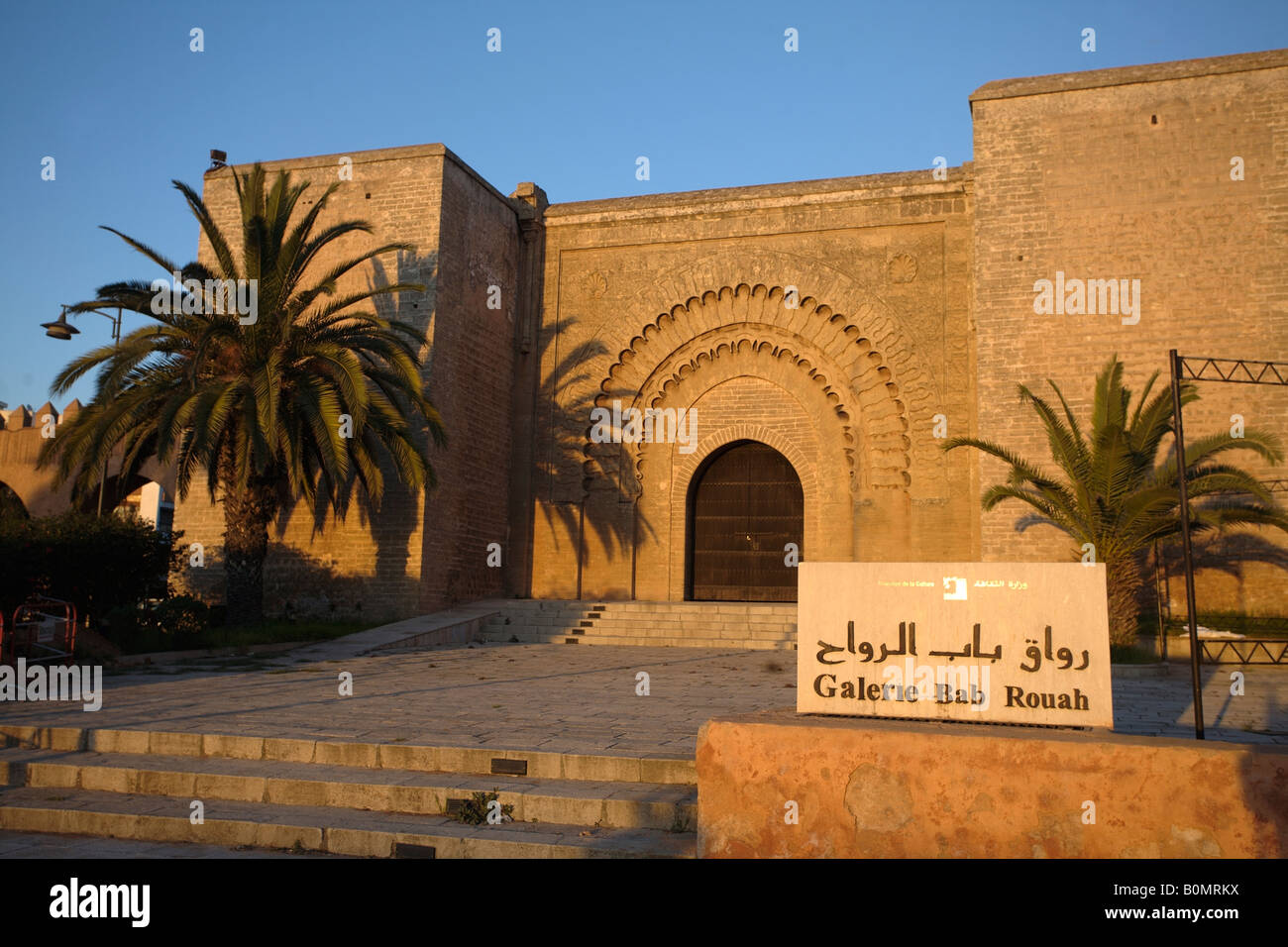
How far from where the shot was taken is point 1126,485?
34.8 feet

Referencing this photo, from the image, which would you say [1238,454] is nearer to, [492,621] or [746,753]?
[492,621]

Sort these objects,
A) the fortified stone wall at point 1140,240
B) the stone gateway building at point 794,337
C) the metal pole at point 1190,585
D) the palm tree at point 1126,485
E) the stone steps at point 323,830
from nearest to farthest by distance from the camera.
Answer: the stone steps at point 323,830 < the metal pole at point 1190,585 < the palm tree at point 1126,485 < the fortified stone wall at point 1140,240 < the stone gateway building at point 794,337

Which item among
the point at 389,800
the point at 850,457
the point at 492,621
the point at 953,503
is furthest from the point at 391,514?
the point at 389,800

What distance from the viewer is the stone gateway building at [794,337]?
12.4m

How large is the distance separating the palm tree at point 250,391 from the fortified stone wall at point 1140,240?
743 cm

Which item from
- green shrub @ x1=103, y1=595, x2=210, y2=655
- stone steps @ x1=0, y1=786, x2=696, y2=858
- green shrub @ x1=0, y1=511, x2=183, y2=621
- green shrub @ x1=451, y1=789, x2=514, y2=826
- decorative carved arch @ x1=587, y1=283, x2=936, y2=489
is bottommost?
stone steps @ x1=0, y1=786, x2=696, y2=858

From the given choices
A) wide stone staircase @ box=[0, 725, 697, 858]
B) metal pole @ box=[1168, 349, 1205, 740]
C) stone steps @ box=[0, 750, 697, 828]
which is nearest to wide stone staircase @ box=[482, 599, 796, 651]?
metal pole @ box=[1168, 349, 1205, 740]

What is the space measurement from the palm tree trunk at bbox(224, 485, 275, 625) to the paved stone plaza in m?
1.51

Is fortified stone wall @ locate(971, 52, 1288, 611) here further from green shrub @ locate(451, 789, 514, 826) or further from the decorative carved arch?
green shrub @ locate(451, 789, 514, 826)

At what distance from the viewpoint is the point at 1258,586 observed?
465 inches

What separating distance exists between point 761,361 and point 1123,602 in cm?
644

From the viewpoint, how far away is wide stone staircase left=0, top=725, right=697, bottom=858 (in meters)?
4.40

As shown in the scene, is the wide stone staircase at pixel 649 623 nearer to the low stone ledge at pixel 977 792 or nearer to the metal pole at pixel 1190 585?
the metal pole at pixel 1190 585

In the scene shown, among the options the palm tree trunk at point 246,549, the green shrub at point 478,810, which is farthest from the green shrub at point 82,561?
the green shrub at point 478,810
